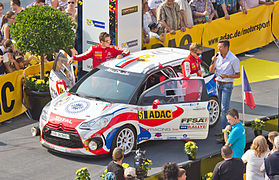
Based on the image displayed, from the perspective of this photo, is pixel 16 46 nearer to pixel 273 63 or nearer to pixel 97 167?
pixel 97 167

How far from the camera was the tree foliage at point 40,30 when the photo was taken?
539 inches

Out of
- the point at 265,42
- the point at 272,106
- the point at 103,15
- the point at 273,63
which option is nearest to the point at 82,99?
the point at 103,15

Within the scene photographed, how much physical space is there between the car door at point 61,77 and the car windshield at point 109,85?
645 mm

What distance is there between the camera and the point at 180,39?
1788 centimetres

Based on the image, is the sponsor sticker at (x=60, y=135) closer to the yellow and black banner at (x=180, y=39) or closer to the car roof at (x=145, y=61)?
the car roof at (x=145, y=61)

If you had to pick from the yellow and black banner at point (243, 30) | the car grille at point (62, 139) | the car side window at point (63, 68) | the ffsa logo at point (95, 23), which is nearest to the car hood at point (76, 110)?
the car grille at point (62, 139)

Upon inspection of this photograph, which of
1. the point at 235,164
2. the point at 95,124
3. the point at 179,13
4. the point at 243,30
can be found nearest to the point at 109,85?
the point at 95,124

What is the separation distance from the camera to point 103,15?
15.6 metres

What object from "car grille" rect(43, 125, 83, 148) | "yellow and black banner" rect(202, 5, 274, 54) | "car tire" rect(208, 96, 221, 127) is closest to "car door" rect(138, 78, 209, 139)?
"car tire" rect(208, 96, 221, 127)

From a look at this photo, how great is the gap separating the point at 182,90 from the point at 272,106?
3.93 meters

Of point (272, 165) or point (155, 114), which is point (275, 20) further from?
point (272, 165)

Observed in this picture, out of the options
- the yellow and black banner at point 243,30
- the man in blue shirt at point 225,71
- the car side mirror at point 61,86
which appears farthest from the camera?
the yellow and black banner at point 243,30

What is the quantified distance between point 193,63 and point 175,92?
906 mm

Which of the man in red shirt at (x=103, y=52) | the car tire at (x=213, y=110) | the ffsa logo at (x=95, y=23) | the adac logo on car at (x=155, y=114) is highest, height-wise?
the ffsa logo at (x=95, y=23)
